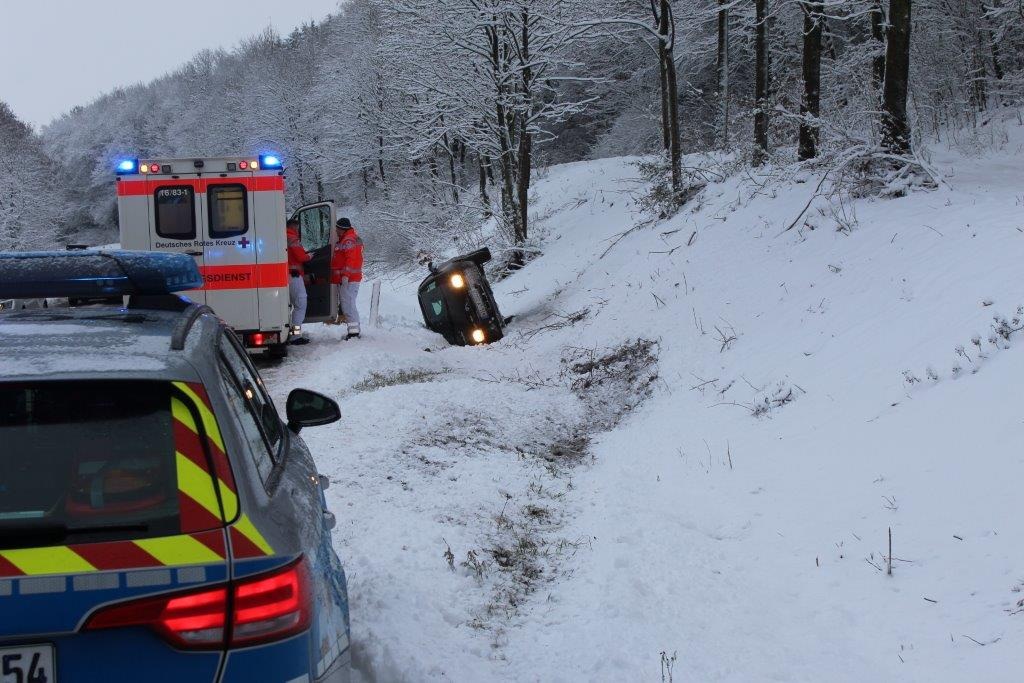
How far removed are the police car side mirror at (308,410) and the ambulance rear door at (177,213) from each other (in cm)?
985

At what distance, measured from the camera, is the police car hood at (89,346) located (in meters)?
2.26

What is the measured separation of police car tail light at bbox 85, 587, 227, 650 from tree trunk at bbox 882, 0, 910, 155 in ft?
38.2

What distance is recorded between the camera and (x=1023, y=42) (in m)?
22.3

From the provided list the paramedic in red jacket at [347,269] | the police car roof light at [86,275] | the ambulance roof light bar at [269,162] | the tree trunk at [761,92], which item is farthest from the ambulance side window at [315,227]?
the police car roof light at [86,275]

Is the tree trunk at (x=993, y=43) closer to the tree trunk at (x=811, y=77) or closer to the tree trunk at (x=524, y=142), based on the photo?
the tree trunk at (x=811, y=77)

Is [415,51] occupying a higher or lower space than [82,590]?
higher

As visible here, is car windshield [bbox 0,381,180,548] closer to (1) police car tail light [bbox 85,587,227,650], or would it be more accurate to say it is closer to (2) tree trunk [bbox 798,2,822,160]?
(1) police car tail light [bbox 85,587,227,650]

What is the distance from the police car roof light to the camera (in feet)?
9.20

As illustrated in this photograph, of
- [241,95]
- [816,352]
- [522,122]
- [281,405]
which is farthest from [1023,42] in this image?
[241,95]

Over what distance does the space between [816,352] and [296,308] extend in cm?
931

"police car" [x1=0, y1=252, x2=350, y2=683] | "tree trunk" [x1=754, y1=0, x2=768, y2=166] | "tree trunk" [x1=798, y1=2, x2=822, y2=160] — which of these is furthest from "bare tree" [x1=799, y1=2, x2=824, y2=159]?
"police car" [x1=0, y1=252, x2=350, y2=683]

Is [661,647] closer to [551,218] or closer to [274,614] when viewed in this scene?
[274,614]

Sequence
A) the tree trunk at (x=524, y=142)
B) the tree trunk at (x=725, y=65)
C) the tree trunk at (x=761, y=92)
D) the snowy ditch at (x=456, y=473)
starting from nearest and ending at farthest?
the snowy ditch at (x=456, y=473)
the tree trunk at (x=761, y=92)
the tree trunk at (x=524, y=142)
the tree trunk at (x=725, y=65)

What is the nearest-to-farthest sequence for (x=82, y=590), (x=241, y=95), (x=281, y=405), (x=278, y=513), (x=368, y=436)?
(x=82, y=590) → (x=278, y=513) → (x=368, y=436) → (x=281, y=405) → (x=241, y=95)
